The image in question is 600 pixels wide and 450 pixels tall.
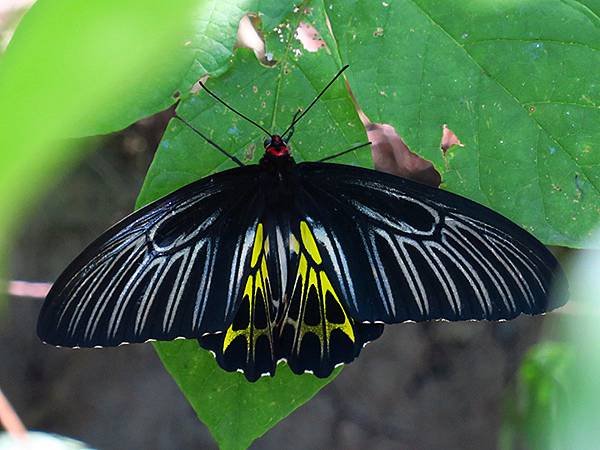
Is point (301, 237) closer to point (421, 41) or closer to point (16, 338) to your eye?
point (421, 41)

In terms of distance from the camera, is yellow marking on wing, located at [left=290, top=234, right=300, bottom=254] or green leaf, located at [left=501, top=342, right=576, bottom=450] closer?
yellow marking on wing, located at [left=290, top=234, right=300, bottom=254]

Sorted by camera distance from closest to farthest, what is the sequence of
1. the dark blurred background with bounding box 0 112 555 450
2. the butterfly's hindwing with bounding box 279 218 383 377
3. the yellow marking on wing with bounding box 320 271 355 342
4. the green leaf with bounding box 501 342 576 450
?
the butterfly's hindwing with bounding box 279 218 383 377 < the yellow marking on wing with bounding box 320 271 355 342 < the green leaf with bounding box 501 342 576 450 < the dark blurred background with bounding box 0 112 555 450

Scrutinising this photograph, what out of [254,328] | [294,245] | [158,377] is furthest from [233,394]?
[158,377]

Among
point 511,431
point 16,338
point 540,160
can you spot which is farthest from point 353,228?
point 16,338

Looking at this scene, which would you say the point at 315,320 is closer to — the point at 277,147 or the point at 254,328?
the point at 254,328

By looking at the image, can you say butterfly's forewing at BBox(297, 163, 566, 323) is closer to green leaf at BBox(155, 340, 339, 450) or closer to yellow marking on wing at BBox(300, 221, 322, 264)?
yellow marking on wing at BBox(300, 221, 322, 264)

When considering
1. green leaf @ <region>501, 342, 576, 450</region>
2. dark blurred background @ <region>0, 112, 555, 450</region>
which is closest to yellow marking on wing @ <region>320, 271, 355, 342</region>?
green leaf @ <region>501, 342, 576, 450</region>
